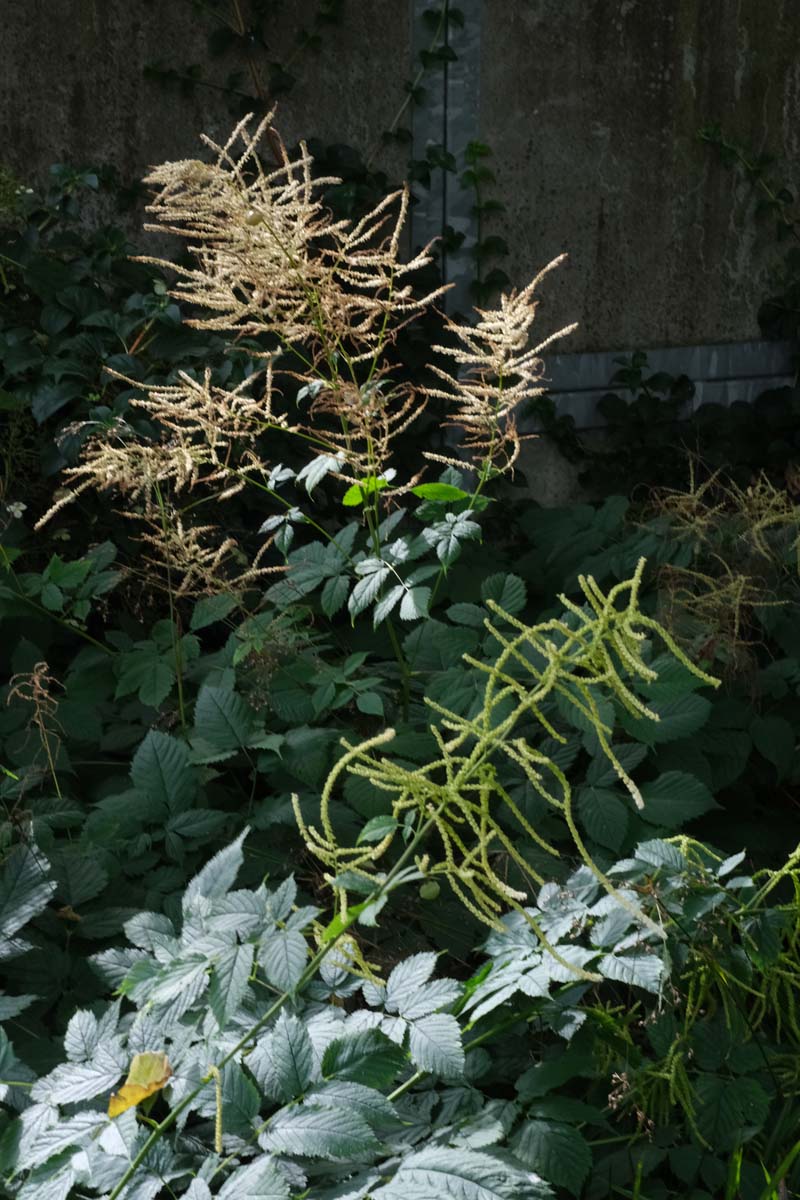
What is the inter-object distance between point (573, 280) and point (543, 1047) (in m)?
3.49

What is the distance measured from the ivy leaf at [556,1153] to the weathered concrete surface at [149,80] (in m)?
3.12

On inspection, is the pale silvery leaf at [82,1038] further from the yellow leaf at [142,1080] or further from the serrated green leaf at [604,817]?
the serrated green leaf at [604,817]

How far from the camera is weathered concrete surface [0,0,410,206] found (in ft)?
11.9

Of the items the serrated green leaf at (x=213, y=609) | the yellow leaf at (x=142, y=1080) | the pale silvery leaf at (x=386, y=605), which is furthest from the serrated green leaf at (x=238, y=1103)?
the serrated green leaf at (x=213, y=609)

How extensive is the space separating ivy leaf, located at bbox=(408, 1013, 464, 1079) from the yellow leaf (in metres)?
0.29

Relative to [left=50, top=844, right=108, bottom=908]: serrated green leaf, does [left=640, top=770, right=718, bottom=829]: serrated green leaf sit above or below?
above

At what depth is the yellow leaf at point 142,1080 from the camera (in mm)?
1143

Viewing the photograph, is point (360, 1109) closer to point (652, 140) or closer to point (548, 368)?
point (548, 368)

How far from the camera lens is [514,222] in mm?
4473

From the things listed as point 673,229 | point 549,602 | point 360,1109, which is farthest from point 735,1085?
point 673,229

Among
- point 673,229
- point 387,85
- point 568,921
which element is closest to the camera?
point 568,921

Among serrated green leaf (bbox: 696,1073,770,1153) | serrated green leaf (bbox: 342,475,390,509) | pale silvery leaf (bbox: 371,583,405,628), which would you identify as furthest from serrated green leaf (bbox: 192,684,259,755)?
serrated green leaf (bbox: 696,1073,770,1153)

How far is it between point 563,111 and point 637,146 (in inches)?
14.2

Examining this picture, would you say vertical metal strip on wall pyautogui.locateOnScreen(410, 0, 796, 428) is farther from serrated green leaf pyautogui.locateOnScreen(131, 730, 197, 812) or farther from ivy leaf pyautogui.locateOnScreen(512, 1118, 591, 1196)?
ivy leaf pyautogui.locateOnScreen(512, 1118, 591, 1196)
